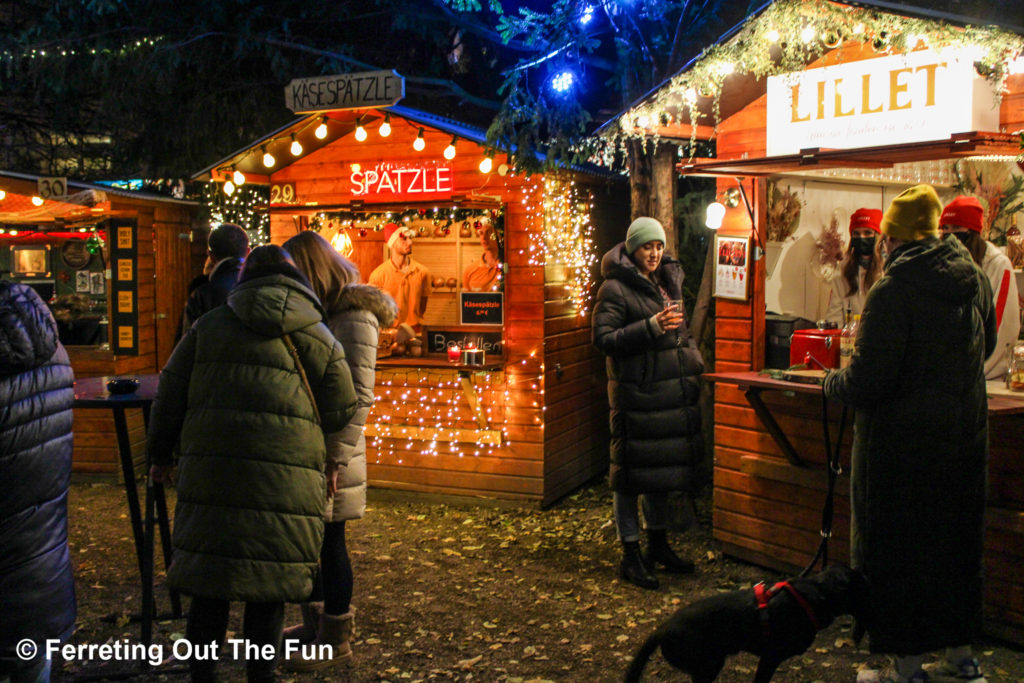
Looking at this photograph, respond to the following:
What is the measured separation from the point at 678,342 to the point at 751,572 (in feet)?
5.20

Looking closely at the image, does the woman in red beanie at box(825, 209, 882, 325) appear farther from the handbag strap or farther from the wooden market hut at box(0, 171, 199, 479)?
the wooden market hut at box(0, 171, 199, 479)

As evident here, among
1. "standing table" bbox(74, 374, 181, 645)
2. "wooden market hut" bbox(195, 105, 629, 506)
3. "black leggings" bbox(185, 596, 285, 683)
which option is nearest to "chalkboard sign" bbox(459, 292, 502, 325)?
"wooden market hut" bbox(195, 105, 629, 506)

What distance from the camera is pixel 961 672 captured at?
3.74 meters

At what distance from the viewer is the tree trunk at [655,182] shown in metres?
6.62

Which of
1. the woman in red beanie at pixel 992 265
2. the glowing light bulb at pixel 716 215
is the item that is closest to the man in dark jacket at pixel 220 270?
the glowing light bulb at pixel 716 215

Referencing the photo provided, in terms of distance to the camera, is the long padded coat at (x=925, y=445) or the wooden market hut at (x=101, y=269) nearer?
the long padded coat at (x=925, y=445)

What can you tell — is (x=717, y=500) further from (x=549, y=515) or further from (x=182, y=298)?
(x=182, y=298)

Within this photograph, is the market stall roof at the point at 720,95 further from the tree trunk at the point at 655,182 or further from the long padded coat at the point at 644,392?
the long padded coat at the point at 644,392

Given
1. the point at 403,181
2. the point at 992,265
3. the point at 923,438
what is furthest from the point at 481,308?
the point at 923,438

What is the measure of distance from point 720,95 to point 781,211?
142 centimetres

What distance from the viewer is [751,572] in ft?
18.1

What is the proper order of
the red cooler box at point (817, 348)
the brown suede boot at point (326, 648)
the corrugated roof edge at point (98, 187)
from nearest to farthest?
the brown suede boot at point (326, 648), the red cooler box at point (817, 348), the corrugated roof edge at point (98, 187)

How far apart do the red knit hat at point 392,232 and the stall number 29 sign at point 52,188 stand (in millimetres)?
3226

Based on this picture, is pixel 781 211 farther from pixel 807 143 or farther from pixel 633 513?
pixel 633 513
